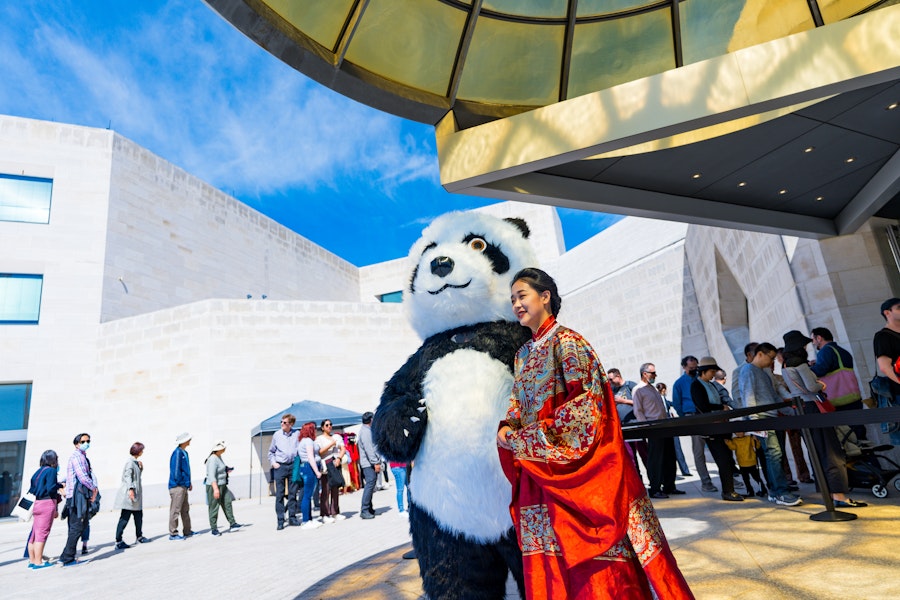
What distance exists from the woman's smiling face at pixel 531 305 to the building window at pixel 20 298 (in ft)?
63.2

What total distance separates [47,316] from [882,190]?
67.5ft

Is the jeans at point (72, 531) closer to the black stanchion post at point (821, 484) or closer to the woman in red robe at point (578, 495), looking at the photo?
the woman in red robe at point (578, 495)

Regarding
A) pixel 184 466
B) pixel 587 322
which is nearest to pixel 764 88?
pixel 184 466

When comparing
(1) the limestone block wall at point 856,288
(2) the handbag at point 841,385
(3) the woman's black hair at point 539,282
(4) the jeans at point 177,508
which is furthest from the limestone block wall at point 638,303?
(3) the woman's black hair at point 539,282

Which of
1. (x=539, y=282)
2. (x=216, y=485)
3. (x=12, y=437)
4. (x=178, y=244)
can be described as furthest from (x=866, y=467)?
(x=178, y=244)

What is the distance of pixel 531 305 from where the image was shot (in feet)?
7.32

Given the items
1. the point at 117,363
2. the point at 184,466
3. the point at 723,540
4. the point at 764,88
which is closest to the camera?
the point at 764,88

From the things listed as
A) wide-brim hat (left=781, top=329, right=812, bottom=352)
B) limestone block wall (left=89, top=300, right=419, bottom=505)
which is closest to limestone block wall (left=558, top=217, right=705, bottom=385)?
limestone block wall (left=89, top=300, right=419, bottom=505)

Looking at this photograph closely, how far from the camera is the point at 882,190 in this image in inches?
228

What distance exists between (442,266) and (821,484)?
3.51 metres

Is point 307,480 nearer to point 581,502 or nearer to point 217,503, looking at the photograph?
point 217,503

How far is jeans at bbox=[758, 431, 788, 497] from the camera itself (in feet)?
17.0

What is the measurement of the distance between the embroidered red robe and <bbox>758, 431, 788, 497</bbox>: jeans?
Result: 4.28 meters

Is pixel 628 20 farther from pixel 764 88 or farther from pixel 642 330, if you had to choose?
pixel 642 330
